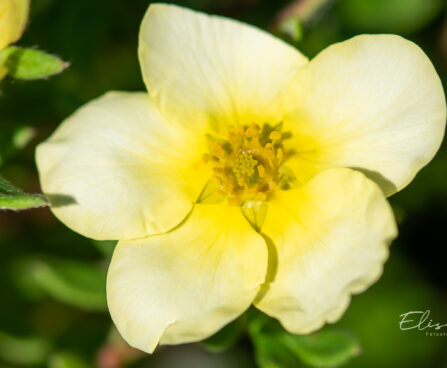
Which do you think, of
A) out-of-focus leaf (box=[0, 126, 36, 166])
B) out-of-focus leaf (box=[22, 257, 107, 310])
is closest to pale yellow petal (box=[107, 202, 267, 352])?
out-of-focus leaf (box=[0, 126, 36, 166])

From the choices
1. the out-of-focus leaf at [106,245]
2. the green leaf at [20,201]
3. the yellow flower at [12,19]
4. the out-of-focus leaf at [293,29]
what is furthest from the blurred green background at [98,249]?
the green leaf at [20,201]

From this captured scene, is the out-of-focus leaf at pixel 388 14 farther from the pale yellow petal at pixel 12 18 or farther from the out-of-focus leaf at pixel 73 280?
the pale yellow petal at pixel 12 18

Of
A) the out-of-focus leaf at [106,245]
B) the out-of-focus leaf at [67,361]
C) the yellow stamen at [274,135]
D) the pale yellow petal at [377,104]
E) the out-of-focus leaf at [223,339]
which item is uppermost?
the pale yellow petal at [377,104]

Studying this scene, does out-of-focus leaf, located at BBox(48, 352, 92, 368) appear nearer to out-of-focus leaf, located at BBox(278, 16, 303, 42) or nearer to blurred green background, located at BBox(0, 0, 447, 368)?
blurred green background, located at BBox(0, 0, 447, 368)

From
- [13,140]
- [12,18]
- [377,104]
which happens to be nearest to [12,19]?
[12,18]

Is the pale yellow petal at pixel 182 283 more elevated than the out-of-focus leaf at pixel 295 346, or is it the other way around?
the pale yellow petal at pixel 182 283

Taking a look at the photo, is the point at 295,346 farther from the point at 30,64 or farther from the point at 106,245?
the point at 30,64

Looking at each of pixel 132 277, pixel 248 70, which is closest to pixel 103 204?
pixel 132 277
